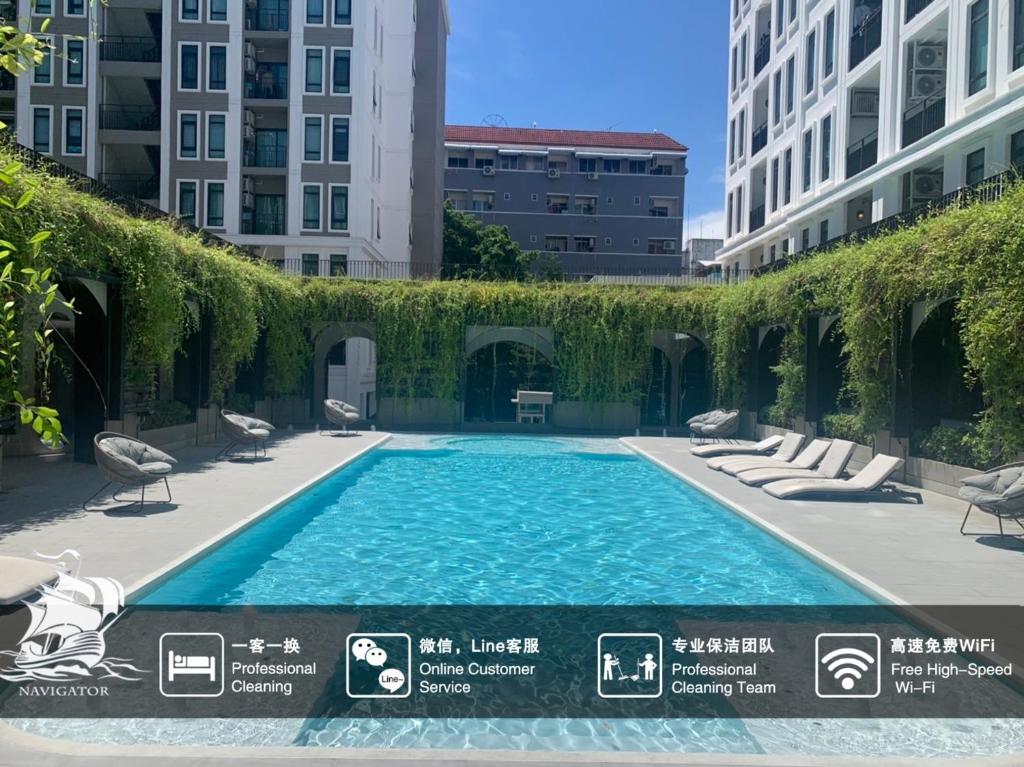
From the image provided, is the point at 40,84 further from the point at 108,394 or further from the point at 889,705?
the point at 889,705

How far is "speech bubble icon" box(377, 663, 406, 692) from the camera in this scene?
4641mm

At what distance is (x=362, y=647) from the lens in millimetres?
5223

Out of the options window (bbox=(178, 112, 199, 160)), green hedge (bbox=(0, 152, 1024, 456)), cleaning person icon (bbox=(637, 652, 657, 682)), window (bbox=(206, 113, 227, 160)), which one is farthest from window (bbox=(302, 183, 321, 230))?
cleaning person icon (bbox=(637, 652, 657, 682))

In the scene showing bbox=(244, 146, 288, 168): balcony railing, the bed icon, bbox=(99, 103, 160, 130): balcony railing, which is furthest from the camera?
bbox=(244, 146, 288, 168): balcony railing

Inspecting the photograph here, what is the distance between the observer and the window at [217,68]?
31.4 meters

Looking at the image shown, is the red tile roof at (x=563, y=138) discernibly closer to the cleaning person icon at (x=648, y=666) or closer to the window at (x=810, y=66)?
the window at (x=810, y=66)

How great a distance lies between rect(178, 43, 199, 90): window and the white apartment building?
22986 millimetres

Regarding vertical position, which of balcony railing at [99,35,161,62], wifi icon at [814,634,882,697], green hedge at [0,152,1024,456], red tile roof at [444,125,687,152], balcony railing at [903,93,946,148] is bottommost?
wifi icon at [814,634,882,697]

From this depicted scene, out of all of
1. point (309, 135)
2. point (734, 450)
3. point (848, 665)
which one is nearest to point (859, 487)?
point (734, 450)

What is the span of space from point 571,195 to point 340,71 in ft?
78.6

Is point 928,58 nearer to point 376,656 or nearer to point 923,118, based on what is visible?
point 923,118

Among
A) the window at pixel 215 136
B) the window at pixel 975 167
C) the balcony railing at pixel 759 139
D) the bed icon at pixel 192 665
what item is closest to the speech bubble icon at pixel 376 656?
the bed icon at pixel 192 665

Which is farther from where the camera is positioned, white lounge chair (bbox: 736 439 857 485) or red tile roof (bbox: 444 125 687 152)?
red tile roof (bbox: 444 125 687 152)

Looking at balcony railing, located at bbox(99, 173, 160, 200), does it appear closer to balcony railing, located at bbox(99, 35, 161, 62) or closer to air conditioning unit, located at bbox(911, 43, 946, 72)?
balcony railing, located at bbox(99, 35, 161, 62)
